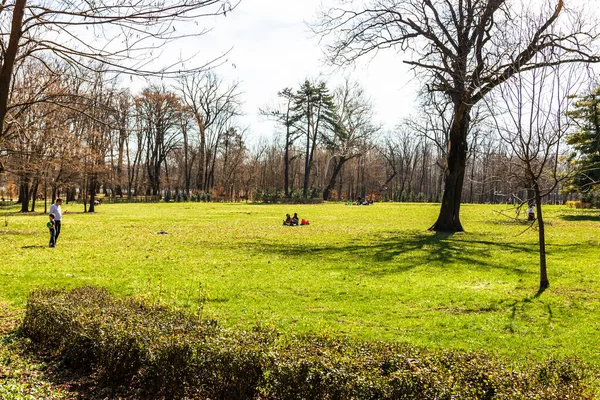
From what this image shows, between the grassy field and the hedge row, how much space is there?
1.77 metres

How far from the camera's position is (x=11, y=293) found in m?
9.65

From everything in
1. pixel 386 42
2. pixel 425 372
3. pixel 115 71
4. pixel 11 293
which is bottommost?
pixel 11 293

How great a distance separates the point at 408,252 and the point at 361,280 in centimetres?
525

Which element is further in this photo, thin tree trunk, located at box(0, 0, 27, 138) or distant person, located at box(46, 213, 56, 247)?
distant person, located at box(46, 213, 56, 247)

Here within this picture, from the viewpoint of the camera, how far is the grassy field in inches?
299

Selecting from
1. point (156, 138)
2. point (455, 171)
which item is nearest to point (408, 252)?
point (455, 171)

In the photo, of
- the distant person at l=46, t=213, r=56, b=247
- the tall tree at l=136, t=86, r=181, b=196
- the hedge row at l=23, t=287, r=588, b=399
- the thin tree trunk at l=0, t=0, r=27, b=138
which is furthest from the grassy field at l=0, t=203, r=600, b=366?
the tall tree at l=136, t=86, r=181, b=196

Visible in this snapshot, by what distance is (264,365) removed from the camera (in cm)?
450

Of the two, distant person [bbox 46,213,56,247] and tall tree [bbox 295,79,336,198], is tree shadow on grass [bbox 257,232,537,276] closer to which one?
distant person [bbox 46,213,56,247]

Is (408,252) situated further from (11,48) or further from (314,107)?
(314,107)

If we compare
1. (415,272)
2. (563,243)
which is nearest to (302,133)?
(563,243)

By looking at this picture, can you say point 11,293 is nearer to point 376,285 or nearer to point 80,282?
point 80,282

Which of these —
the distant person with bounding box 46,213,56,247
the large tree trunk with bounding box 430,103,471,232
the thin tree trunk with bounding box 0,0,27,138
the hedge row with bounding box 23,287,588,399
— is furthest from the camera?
the large tree trunk with bounding box 430,103,471,232

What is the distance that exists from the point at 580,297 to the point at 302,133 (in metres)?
61.3
